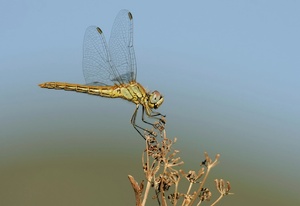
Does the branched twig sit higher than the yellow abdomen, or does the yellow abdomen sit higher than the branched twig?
the yellow abdomen

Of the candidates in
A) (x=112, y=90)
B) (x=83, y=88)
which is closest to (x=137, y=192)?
(x=112, y=90)

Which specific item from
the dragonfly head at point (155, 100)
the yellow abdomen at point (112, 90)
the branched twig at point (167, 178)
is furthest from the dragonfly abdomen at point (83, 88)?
the branched twig at point (167, 178)

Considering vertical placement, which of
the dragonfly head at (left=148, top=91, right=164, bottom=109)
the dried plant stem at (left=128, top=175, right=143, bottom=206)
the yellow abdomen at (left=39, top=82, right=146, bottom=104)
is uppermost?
the yellow abdomen at (left=39, top=82, right=146, bottom=104)

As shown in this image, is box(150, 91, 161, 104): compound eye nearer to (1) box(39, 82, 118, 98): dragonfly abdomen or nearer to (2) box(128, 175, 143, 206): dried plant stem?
(1) box(39, 82, 118, 98): dragonfly abdomen

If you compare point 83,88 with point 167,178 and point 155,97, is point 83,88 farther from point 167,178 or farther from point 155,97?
point 167,178

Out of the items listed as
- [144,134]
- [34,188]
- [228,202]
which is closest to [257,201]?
[228,202]

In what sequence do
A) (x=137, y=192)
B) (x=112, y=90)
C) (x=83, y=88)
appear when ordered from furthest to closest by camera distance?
(x=83, y=88) → (x=112, y=90) → (x=137, y=192)

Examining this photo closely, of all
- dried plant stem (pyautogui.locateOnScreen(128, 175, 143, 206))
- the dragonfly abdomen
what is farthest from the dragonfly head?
dried plant stem (pyautogui.locateOnScreen(128, 175, 143, 206))

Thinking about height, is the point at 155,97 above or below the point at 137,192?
above

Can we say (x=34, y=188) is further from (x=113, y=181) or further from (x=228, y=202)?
(x=228, y=202)
